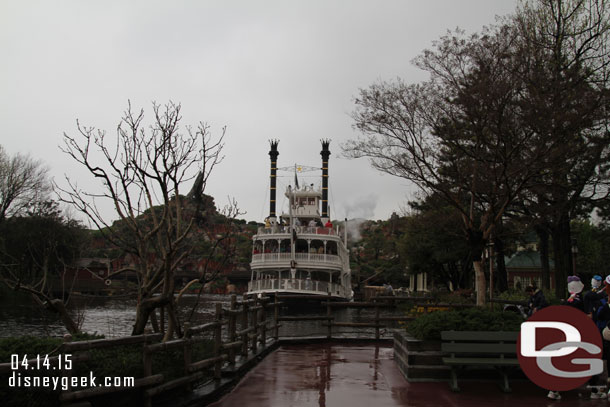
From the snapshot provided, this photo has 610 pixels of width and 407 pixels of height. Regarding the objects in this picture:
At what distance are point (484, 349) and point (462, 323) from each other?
1117 mm

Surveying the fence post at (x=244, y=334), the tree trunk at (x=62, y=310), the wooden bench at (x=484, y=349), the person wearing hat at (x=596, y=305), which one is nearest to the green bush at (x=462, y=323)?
the wooden bench at (x=484, y=349)

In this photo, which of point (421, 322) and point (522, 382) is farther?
point (421, 322)

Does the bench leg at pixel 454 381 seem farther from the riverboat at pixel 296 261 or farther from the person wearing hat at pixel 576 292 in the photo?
the riverboat at pixel 296 261

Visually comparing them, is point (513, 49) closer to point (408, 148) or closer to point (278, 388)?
point (408, 148)

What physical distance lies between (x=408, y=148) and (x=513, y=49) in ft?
11.9

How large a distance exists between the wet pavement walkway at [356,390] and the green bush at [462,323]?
807mm

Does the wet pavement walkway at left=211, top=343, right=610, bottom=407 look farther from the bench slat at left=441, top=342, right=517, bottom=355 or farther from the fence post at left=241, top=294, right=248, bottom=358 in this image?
the bench slat at left=441, top=342, right=517, bottom=355

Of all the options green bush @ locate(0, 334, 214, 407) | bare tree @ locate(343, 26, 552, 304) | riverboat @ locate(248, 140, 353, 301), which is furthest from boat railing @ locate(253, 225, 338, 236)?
green bush @ locate(0, 334, 214, 407)

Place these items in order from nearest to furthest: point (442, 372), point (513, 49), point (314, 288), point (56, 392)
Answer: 1. point (56, 392)
2. point (442, 372)
3. point (513, 49)
4. point (314, 288)

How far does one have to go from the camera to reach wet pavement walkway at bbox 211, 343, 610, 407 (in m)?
7.52

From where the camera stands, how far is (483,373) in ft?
29.3

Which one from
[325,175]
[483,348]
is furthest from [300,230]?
[483,348]

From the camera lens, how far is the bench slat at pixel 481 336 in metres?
8.10

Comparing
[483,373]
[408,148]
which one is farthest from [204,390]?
[408,148]
